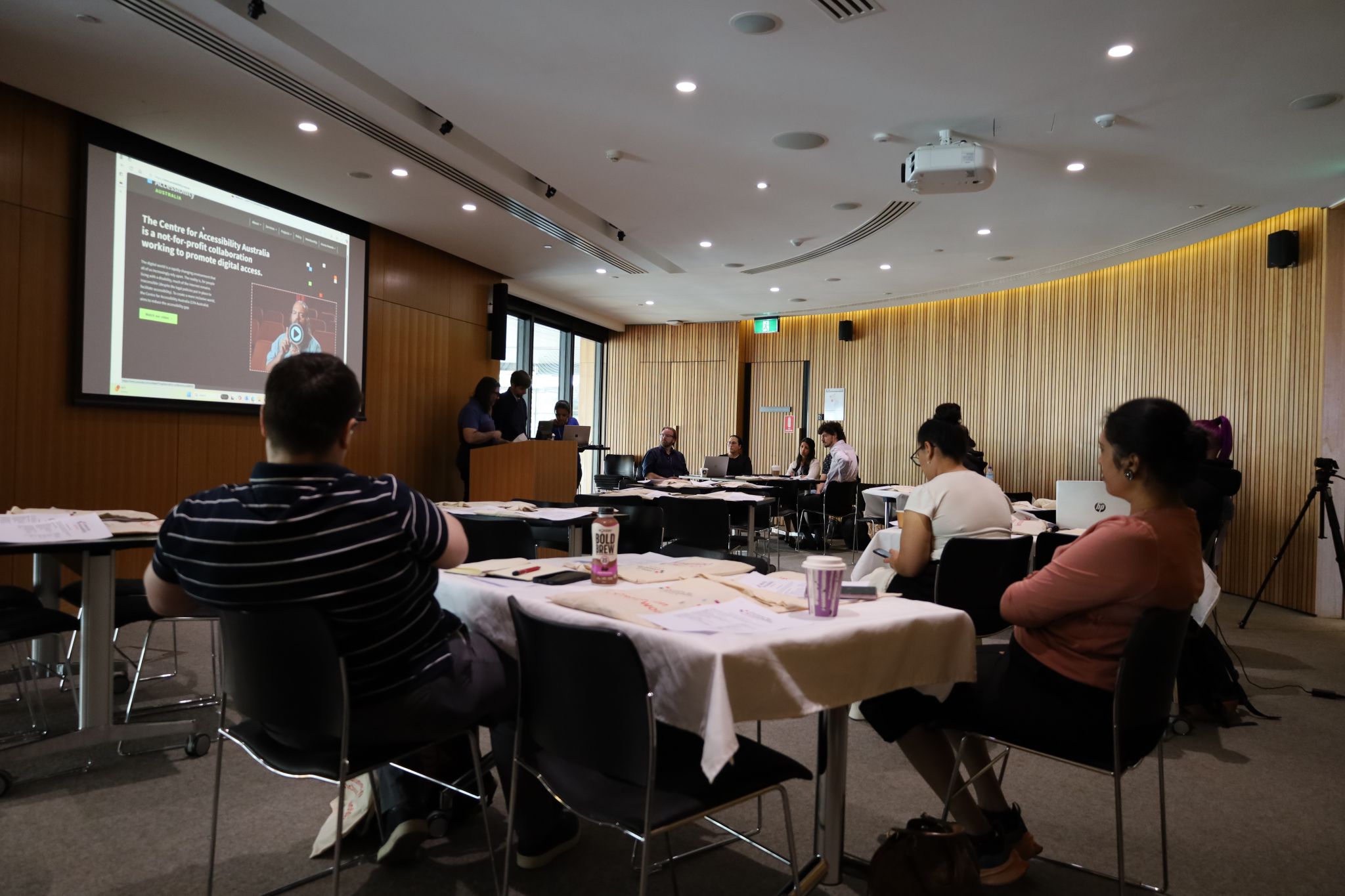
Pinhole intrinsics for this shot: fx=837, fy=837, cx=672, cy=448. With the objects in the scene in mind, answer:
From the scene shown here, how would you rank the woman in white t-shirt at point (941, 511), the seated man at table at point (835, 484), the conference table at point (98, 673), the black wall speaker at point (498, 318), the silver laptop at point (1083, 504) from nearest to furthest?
the conference table at point (98, 673) → the woman in white t-shirt at point (941, 511) → the silver laptop at point (1083, 504) → the seated man at table at point (835, 484) → the black wall speaker at point (498, 318)

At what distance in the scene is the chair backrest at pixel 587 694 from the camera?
5.16 feet

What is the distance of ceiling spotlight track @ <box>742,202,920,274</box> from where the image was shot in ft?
24.2

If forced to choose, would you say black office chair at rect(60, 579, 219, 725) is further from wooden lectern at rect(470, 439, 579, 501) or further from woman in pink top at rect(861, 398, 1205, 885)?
wooden lectern at rect(470, 439, 579, 501)

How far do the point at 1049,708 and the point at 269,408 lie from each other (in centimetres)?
198

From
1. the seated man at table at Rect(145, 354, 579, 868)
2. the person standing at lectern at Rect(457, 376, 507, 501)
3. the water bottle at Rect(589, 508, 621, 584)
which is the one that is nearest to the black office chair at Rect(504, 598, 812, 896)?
the seated man at table at Rect(145, 354, 579, 868)

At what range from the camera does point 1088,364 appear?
980 cm

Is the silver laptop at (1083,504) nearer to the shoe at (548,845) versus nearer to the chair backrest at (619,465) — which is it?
the shoe at (548,845)

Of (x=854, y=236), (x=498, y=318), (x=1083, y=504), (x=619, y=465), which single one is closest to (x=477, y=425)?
(x=498, y=318)

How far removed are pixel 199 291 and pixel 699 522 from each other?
422cm

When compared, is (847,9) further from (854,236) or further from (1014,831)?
(854,236)

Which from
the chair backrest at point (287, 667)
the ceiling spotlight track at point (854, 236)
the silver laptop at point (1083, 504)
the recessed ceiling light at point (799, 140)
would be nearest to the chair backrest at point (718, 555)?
the chair backrest at point (287, 667)

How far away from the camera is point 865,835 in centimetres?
256

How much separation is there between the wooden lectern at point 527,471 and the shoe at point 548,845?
17.4 feet

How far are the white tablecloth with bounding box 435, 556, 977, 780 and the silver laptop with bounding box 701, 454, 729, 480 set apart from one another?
920 centimetres
